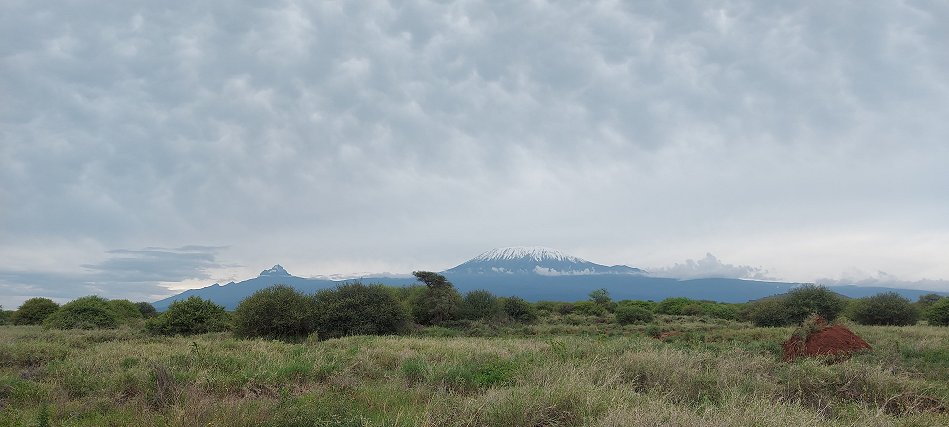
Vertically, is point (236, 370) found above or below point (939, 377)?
above

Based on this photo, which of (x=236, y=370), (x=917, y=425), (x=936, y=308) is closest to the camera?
(x=917, y=425)

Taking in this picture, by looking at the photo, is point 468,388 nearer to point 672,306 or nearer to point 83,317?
point 83,317

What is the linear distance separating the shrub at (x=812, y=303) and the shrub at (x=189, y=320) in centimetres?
3432

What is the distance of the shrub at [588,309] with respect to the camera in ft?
154

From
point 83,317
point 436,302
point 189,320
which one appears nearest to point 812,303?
point 436,302

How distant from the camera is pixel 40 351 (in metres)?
14.4

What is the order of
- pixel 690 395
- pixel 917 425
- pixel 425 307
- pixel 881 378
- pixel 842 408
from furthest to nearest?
1. pixel 425 307
2. pixel 881 378
3. pixel 690 395
4. pixel 842 408
5. pixel 917 425

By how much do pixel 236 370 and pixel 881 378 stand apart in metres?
12.0

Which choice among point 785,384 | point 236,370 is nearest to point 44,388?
point 236,370

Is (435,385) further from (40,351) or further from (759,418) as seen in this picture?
(40,351)

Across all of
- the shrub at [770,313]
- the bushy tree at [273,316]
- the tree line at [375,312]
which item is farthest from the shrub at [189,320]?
the shrub at [770,313]

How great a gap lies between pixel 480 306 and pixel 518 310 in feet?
15.5

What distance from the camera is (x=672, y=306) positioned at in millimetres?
51719

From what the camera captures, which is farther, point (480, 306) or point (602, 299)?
point (602, 299)
